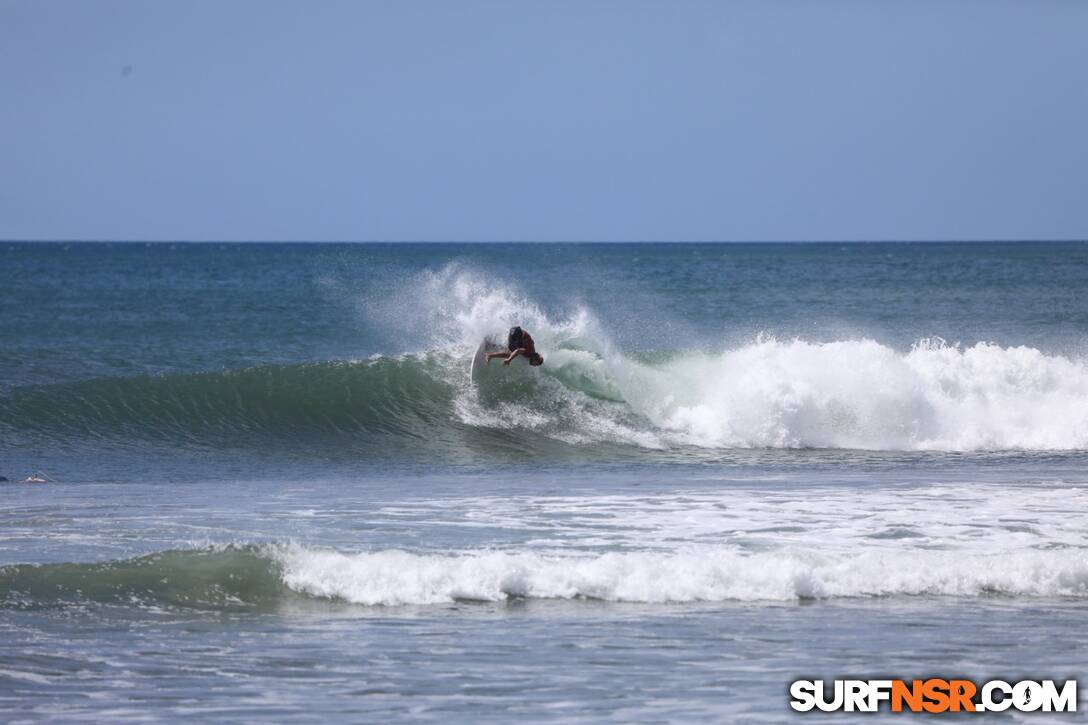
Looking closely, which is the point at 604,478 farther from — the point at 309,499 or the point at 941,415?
the point at 941,415

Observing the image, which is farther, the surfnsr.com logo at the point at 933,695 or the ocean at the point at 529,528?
the ocean at the point at 529,528

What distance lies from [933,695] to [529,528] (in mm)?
4990

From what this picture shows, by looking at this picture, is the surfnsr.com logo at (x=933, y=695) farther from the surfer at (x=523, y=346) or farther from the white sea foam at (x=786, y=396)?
the surfer at (x=523, y=346)

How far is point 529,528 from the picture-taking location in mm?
11867

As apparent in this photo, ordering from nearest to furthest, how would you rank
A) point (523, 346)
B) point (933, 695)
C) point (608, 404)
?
point (933, 695) → point (523, 346) → point (608, 404)

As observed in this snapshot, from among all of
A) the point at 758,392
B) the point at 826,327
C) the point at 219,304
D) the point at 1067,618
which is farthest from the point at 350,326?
the point at 1067,618

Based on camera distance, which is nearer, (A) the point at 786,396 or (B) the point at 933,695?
(B) the point at 933,695

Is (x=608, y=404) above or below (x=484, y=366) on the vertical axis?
Result: below

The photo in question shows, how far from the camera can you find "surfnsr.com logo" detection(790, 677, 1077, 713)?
24.0 ft

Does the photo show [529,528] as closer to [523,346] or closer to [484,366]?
[523,346]

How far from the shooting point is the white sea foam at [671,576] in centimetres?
994

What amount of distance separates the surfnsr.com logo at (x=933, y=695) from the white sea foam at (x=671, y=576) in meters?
2.27

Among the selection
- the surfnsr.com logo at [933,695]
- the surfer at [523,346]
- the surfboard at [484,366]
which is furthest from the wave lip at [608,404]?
the surfnsr.com logo at [933,695]

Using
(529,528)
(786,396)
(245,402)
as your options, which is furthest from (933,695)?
(245,402)
